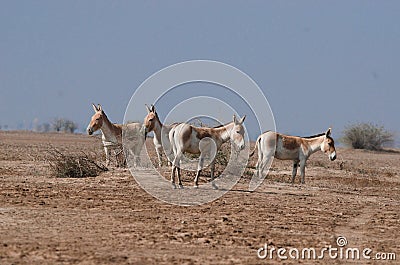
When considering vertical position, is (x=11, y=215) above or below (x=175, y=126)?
below

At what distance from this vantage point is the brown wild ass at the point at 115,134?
23.2 meters

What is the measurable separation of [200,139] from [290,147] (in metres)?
4.93

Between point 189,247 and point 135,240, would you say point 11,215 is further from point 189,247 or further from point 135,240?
point 189,247

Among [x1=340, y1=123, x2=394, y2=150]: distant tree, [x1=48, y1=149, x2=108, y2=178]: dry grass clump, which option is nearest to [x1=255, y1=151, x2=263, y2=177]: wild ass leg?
[x1=48, y1=149, x2=108, y2=178]: dry grass clump

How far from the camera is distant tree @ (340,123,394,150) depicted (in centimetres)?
5856

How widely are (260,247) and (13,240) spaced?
365cm

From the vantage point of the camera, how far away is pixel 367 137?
193ft

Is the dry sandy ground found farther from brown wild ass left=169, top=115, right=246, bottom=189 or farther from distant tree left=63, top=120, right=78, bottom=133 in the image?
distant tree left=63, top=120, right=78, bottom=133

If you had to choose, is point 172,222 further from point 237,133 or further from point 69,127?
point 69,127

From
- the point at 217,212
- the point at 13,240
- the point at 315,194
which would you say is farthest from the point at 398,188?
the point at 13,240

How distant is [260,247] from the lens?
10930mm

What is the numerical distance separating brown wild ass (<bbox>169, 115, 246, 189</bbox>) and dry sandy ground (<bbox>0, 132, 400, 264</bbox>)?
1.13 m

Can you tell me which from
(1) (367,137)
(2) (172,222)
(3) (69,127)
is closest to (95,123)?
(2) (172,222)

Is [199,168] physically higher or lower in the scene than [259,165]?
lower
